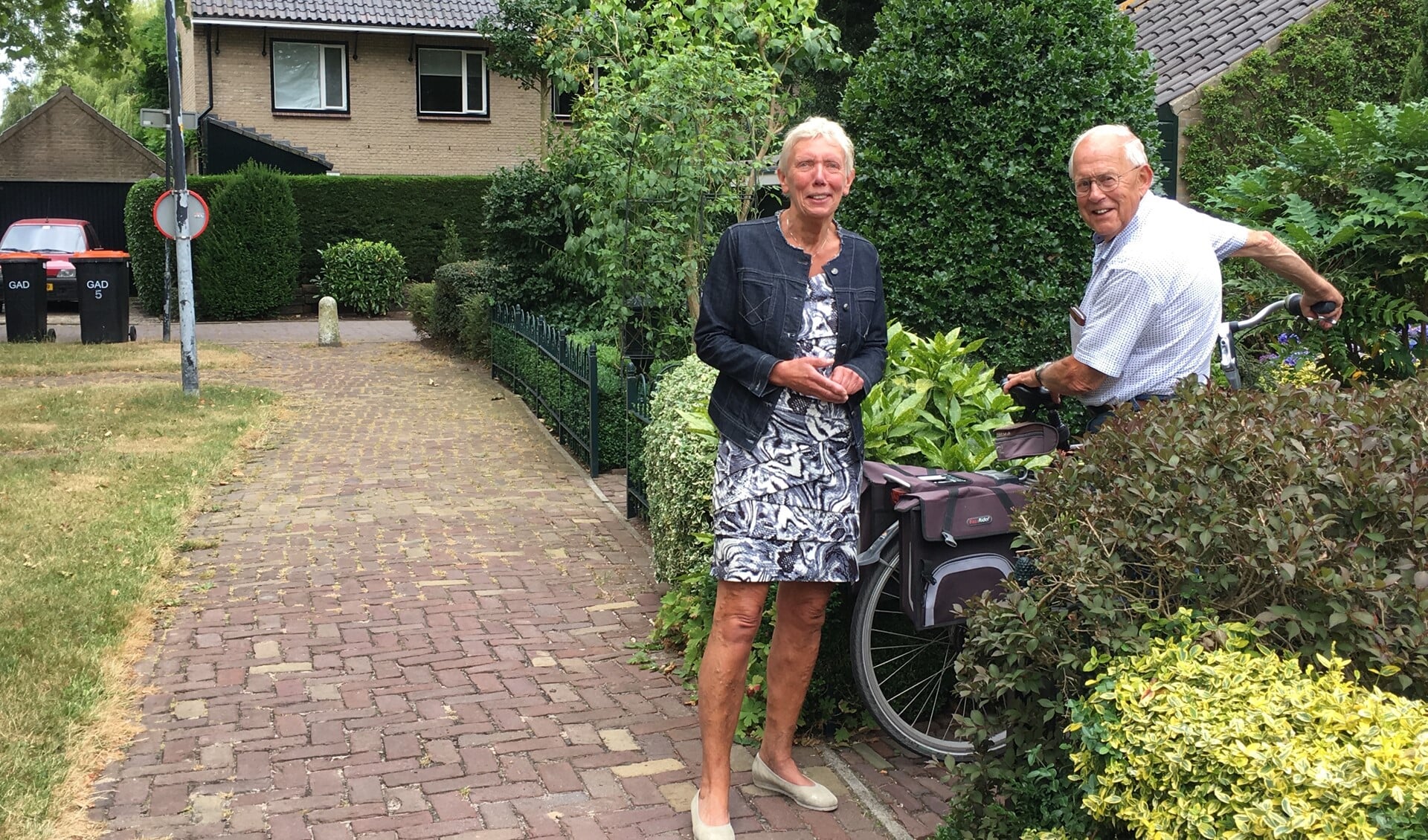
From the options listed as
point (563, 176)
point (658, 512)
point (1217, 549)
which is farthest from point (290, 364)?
point (1217, 549)

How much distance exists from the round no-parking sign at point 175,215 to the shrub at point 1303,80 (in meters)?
11.6

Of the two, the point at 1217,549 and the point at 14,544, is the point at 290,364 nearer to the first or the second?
the point at 14,544

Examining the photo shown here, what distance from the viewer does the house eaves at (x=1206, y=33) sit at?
1625cm

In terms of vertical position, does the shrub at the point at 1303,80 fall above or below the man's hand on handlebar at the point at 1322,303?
above

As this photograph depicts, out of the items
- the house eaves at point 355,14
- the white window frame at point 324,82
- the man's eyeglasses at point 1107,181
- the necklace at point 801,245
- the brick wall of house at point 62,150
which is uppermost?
the house eaves at point 355,14

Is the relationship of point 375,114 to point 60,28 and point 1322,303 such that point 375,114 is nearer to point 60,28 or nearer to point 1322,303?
point 60,28

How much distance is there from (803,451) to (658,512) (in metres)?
1.85

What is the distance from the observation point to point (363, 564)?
6438mm

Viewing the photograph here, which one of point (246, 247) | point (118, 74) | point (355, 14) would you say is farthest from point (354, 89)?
point (118, 74)

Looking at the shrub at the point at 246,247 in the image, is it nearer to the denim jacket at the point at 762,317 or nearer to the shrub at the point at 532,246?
the shrub at the point at 532,246

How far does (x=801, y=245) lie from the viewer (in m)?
3.60

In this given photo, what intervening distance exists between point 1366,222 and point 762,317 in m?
3.22

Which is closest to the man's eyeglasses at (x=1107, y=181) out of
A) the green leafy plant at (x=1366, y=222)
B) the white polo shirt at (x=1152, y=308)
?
the white polo shirt at (x=1152, y=308)

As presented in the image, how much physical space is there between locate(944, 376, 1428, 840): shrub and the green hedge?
21.0m
